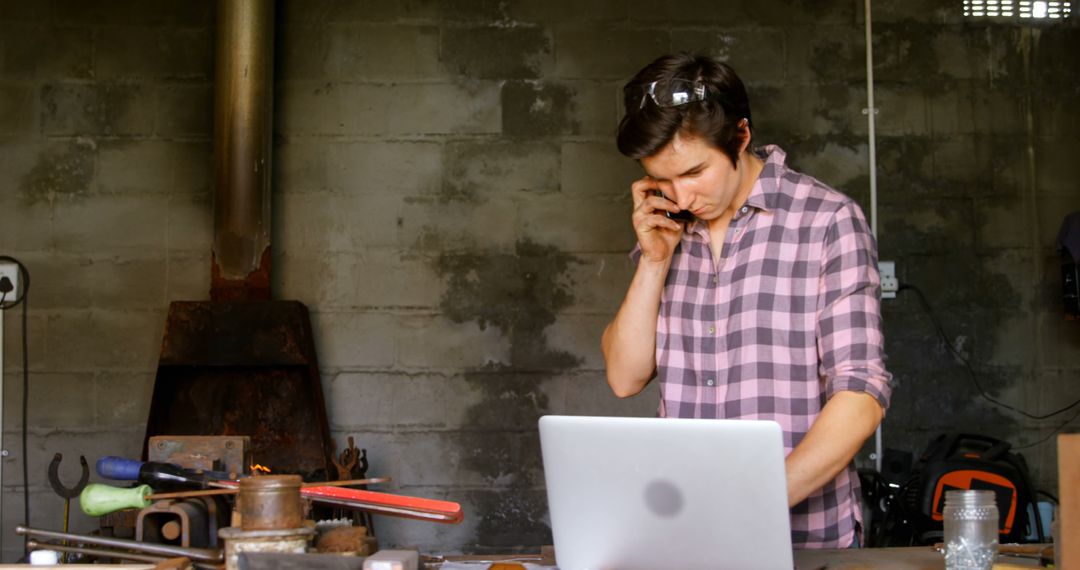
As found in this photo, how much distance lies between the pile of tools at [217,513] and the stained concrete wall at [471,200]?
71.5 inches

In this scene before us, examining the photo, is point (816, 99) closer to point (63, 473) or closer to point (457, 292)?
point (457, 292)

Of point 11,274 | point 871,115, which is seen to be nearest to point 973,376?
point 871,115

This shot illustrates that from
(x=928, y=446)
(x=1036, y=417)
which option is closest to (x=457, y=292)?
(x=928, y=446)

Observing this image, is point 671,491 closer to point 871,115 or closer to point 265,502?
point 265,502

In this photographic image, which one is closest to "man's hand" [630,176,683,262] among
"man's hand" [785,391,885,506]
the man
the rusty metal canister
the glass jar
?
the man

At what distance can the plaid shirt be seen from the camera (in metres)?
1.97

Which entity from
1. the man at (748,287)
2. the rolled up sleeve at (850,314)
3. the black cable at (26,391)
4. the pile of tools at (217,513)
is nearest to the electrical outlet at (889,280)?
the man at (748,287)

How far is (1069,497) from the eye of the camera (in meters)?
1.37

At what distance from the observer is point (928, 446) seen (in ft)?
13.1

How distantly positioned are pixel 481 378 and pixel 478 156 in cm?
76

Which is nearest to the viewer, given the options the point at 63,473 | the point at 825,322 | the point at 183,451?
the point at 825,322

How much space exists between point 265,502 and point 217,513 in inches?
16.9

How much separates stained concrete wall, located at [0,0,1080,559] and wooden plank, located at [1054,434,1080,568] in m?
2.65

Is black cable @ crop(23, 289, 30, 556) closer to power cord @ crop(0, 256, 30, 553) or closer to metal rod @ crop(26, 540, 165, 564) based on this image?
power cord @ crop(0, 256, 30, 553)
